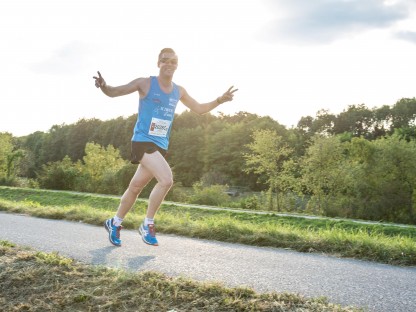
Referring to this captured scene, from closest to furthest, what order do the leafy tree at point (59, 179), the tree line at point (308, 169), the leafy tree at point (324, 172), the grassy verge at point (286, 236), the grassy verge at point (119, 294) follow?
the grassy verge at point (119, 294), the grassy verge at point (286, 236), the tree line at point (308, 169), the leafy tree at point (324, 172), the leafy tree at point (59, 179)

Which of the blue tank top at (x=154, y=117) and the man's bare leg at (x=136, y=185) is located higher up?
the blue tank top at (x=154, y=117)

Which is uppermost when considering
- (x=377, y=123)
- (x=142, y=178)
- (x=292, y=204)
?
(x=377, y=123)

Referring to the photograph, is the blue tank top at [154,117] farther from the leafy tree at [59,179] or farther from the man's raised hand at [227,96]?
the leafy tree at [59,179]

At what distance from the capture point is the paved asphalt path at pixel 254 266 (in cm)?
373

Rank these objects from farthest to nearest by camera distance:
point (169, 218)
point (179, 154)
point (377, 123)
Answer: point (179, 154)
point (377, 123)
point (169, 218)

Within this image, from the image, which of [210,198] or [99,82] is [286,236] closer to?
[99,82]

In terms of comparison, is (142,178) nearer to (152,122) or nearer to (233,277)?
(152,122)

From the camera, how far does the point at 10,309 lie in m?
3.44

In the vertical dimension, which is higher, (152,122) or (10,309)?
(152,122)

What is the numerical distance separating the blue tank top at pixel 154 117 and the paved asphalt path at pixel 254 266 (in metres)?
1.30

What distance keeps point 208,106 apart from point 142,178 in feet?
4.47

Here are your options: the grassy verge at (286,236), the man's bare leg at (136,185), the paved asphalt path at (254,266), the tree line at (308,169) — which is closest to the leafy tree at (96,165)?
the tree line at (308,169)

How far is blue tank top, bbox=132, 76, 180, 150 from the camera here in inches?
226

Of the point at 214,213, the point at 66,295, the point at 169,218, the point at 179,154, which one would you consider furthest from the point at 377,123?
the point at 66,295
